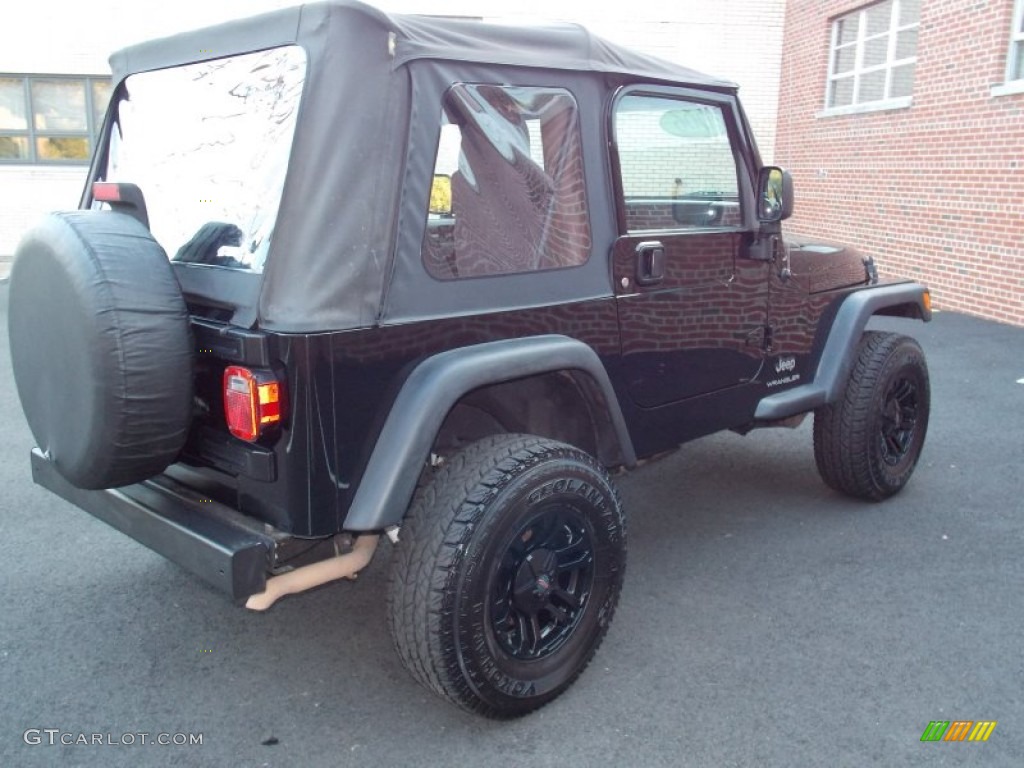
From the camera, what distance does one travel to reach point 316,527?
2455 mm

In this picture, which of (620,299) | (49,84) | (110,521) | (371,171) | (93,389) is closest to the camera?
(93,389)

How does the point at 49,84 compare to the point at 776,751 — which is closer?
the point at 776,751

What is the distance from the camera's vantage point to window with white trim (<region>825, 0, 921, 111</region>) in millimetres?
10922

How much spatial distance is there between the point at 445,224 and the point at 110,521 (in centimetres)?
143

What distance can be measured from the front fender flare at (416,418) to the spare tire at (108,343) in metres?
0.54


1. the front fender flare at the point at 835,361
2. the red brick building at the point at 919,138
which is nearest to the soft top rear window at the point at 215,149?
the front fender flare at the point at 835,361

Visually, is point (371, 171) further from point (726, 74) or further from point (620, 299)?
point (726, 74)

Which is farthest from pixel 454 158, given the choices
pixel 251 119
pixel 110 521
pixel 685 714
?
pixel 685 714

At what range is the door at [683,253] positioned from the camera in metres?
3.24

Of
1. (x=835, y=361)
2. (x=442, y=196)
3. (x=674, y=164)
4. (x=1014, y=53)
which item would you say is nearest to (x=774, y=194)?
(x=674, y=164)

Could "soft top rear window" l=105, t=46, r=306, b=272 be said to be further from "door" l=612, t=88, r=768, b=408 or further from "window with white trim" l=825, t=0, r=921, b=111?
"window with white trim" l=825, t=0, r=921, b=111

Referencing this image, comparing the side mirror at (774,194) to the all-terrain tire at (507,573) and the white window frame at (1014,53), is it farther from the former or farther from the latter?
the white window frame at (1014,53)

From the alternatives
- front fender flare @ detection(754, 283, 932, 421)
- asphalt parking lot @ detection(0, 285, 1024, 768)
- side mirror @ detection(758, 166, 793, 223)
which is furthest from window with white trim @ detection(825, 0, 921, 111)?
side mirror @ detection(758, 166, 793, 223)

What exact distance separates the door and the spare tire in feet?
5.01
